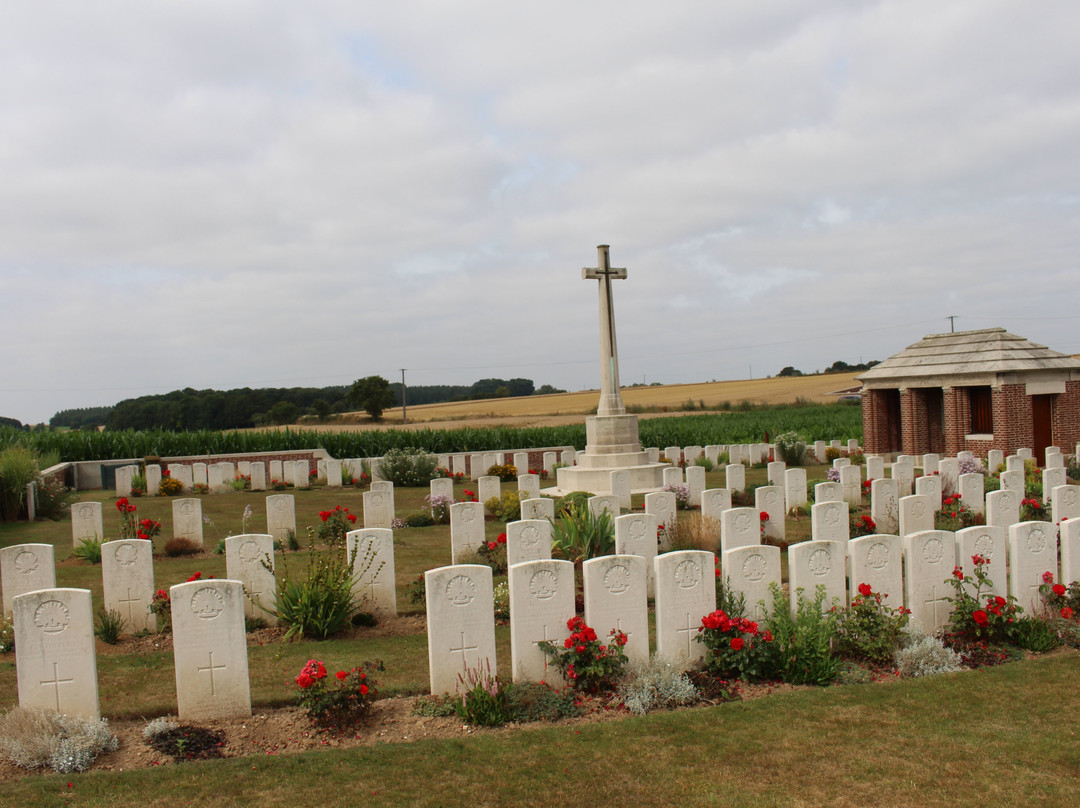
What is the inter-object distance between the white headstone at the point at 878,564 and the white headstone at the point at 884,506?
566 centimetres

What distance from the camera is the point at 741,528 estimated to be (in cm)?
885

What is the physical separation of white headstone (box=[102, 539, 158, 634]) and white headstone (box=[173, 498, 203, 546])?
4.03m

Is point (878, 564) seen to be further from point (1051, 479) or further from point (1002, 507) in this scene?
point (1051, 479)

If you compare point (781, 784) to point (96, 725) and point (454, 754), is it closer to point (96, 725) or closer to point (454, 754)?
point (454, 754)

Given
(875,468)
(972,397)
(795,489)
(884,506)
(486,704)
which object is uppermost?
(972,397)

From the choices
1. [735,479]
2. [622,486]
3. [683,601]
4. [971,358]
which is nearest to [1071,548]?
[683,601]

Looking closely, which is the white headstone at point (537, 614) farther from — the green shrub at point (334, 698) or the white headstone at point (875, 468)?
the white headstone at point (875, 468)

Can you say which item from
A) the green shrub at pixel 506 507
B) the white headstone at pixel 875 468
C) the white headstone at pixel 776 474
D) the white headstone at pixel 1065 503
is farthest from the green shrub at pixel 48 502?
the white headstone at pixel 1065 503

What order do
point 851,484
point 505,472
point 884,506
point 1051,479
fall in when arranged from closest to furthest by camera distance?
point 884,506
point 1051,479
point 851,484
point 505,472

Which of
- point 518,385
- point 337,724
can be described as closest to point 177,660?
point 337,724

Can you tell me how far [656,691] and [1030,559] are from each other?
4.04 m

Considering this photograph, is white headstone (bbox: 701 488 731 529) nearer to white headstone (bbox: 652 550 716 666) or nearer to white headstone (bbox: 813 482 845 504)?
white headstone (bbox: 813 482 845 504)

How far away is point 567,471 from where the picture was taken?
18547 millimetres

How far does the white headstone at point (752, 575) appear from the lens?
6594mm
